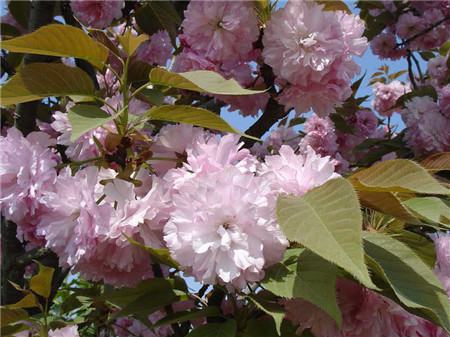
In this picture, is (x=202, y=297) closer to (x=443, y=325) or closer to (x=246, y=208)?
(x=246, y=208)

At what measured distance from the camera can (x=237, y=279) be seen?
77 cm

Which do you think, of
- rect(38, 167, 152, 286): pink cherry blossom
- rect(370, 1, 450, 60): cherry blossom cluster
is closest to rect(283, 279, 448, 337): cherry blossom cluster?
rect(38, 167, 152, 286): pink cherry blossom

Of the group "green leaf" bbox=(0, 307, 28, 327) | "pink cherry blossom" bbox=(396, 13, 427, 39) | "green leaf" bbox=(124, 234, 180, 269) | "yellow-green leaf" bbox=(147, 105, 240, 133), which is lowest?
"green leaf" bbox=(0, 307, 28, 327)

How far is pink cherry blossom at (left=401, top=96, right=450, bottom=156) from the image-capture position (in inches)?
80.9

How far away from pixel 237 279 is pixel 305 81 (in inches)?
22.2

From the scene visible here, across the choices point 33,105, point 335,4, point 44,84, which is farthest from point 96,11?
point 44,84

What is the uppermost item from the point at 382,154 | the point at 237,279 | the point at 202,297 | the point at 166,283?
the point at 237,279

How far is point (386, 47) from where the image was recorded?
3520mm

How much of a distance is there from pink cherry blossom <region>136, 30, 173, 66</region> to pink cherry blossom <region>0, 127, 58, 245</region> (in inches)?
43.9

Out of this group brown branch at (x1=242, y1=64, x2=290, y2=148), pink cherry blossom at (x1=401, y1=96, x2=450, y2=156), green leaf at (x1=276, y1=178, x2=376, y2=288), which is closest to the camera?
green leaf at (x1=276, y1=178, x2=376, y2=288)

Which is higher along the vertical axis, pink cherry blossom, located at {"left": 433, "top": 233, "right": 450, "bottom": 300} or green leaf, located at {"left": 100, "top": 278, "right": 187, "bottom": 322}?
pink cherry blossom, located at {"left": 433, "top": 233, "right": 450, "bottom": 300}

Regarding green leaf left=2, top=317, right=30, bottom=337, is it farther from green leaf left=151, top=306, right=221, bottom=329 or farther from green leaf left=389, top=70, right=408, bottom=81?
green leaf left=389, top=70, right=408, bottom=81

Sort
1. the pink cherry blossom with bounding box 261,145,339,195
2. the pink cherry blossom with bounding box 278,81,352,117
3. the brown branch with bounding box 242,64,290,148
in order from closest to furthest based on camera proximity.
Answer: the pink cherry blossom with bounding box 261,145,339,195 → the pink cherry blossom with bounding box 278,81,352,117 → the brown branch with bounding box 242,64,290,148

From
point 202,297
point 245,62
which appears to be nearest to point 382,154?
point 245,62
